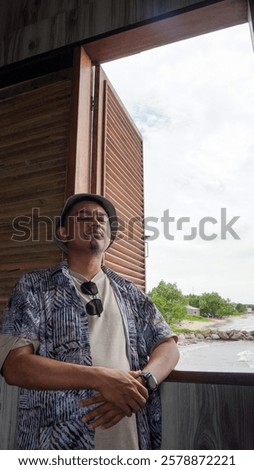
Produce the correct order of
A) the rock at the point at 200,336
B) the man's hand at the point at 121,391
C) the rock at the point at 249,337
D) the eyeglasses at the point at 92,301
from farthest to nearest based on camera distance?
1. the rock at the point at 200,336
2. the rock at the point at 249,337
3. the eyeglasses at the point at 92,301
4. the man's hand at the point at 121,391

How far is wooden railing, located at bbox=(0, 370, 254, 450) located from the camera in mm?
1210

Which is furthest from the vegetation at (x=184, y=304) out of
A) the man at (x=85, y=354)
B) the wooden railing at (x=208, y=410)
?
the wooden railing at (x=208, y=410)

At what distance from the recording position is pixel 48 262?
169cm

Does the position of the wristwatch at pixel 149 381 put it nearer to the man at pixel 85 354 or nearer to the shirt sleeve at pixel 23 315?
the man at pixel 85 354

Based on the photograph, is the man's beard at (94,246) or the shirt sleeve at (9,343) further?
the man's beard at (94,246)

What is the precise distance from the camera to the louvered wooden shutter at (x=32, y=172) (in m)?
1.75

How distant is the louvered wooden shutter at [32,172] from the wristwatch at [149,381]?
798 mm

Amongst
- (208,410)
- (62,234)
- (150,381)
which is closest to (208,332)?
(208,410)

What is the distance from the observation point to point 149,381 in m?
1.12

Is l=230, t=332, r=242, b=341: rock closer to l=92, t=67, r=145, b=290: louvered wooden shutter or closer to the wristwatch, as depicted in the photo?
the wristwatch

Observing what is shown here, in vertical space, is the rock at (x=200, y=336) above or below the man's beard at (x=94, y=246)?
below

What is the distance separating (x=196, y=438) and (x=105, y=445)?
42 cm

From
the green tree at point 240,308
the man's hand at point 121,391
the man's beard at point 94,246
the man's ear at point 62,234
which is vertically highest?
the man's ear at point 62,234

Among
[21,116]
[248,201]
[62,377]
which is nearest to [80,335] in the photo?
[62,377]
